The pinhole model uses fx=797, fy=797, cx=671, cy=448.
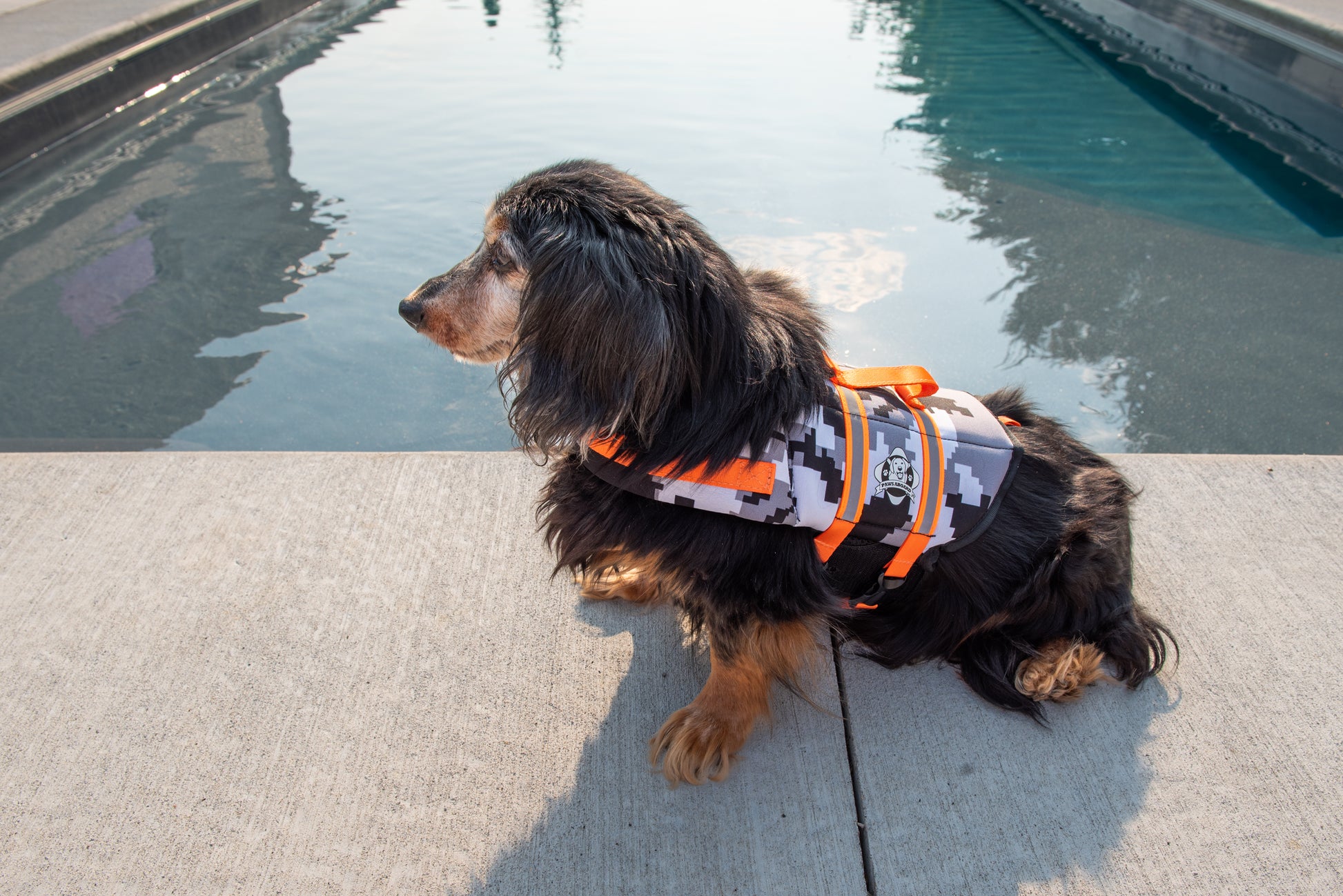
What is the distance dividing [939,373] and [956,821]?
293cm

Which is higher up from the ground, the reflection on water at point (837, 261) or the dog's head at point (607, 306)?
the dog's head at point (607, 306)

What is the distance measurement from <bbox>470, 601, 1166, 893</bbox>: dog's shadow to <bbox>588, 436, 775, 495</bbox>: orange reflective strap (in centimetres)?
84

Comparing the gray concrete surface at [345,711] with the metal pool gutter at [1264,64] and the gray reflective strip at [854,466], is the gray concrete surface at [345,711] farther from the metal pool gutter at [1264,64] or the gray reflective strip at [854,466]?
the metal pool gutter at [1264,64]

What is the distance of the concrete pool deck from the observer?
81.4 inches

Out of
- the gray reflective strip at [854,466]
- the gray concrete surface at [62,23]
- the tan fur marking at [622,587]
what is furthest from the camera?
the gray concrete surface at [62,23]

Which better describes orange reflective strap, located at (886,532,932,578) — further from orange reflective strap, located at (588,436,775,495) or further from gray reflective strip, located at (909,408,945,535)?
orange reflective strap, located at (588,436,775,495)

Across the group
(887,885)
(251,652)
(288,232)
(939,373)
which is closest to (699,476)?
(887,885)

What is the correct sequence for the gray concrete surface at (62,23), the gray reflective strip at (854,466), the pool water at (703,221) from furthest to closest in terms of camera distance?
the gray concrete surface at (62,23)
the pool water at (703,221)
the gray reflective strip at (854,466)

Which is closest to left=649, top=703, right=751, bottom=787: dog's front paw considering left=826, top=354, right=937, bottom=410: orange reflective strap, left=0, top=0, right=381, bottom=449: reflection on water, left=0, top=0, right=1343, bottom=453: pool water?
left=826, top=354, right=937, bottom=410: orange reflective strap

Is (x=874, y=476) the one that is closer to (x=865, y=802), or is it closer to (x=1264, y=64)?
(x=865, y=802)

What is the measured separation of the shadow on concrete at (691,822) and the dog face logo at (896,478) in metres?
0.76

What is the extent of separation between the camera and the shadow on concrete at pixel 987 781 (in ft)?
6.81

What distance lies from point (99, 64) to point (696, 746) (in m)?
8.26

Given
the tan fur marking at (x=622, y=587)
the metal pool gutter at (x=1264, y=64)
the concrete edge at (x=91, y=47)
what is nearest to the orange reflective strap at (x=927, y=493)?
the tan fur marking at (x=622, y=587)
